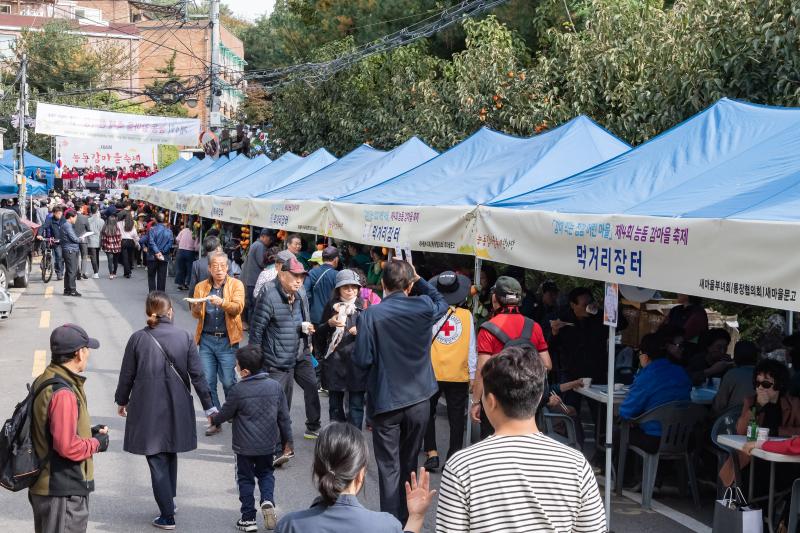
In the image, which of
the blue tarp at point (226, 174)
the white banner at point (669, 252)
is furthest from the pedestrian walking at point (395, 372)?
the blue tarp at point (226, 174)

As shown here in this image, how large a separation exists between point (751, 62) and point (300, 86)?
19429 mm

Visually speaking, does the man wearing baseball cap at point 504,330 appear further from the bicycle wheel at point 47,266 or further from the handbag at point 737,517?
the bicycle wheel at point 47,266

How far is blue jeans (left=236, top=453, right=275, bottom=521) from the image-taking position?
291 inches

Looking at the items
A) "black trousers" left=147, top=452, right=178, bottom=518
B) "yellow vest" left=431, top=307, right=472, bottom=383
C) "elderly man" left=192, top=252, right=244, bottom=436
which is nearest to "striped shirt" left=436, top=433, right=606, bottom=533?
"black trousers" left=147, top=452, right=178, bottom=518

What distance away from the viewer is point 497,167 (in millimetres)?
12227

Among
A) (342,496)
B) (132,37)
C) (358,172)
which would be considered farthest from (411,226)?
(132,37)

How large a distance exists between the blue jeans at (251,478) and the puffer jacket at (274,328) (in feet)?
6.35

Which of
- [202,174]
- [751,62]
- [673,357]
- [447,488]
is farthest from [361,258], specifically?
[202,174]

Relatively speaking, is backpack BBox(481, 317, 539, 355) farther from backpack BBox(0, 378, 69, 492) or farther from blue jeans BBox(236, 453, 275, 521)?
backpack BBox(0, 378, 69, 492)

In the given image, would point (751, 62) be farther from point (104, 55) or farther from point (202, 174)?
point (104, 55)

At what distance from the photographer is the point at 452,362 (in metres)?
8.78

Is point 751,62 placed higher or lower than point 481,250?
higher

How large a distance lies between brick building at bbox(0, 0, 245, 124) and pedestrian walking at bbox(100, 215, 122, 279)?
39680mm

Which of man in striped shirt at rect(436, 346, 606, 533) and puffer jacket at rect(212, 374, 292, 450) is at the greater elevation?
man in striped shirt at rect(436, 346, 606, 533)
